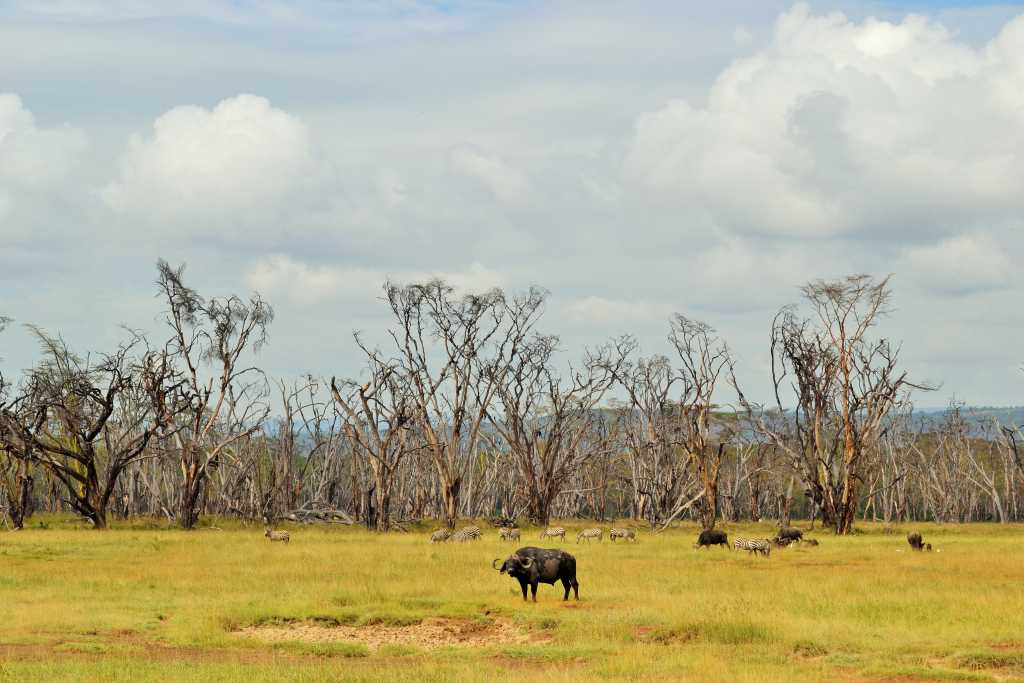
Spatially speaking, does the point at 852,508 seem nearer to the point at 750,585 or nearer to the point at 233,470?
the point at 750,585

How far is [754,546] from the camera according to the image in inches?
1407

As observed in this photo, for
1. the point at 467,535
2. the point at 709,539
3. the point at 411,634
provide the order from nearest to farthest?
the point at 411,634
the point at 709,539
the point at 467,535

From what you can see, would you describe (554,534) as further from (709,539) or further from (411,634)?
(411,634)

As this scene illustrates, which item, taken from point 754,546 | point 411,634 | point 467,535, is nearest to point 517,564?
point 411,634

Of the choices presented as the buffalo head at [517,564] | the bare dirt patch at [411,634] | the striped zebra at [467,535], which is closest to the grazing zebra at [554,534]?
the striped zebra at [467,535]

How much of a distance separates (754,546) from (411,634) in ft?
60.3

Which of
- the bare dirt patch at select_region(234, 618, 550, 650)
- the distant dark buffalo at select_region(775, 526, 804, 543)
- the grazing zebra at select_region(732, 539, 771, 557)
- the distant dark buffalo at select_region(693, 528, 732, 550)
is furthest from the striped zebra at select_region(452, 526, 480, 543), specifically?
the bare dirt patch at select_region(234, 618, 550, 650)

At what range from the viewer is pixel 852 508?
49.4 m

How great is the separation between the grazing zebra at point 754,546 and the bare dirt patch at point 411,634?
1688 centimetres

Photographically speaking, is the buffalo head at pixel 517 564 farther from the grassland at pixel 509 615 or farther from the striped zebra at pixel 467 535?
the striped zebra at pixel 467 535

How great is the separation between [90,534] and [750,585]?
26570 millimetres

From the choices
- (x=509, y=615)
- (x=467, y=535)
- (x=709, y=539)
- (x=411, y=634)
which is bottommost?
(x=411, y=634)

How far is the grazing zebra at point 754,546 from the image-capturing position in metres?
35.6

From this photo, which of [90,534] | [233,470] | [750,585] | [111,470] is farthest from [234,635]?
[233,470]
